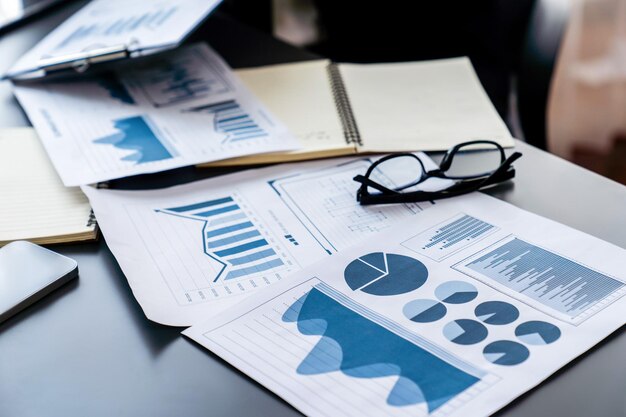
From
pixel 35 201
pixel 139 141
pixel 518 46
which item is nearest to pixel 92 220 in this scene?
pixel 35 201

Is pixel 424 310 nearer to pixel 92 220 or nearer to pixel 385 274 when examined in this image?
pixel 385 274

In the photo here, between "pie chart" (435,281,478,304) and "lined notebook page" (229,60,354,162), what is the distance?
12.9 inches

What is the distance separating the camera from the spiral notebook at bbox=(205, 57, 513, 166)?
1.01 m

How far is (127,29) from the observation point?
4.11 ft

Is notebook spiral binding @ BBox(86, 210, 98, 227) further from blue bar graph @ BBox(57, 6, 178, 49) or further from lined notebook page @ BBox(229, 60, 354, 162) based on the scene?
blue bar graph @ BBox(57, 6, 178, 49)

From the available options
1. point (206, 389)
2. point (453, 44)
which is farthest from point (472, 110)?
point (453, 44)

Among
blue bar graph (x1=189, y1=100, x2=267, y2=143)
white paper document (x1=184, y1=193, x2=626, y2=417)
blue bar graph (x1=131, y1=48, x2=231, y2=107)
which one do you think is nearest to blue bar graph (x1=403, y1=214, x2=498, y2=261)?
white paper document (x1=184, y1=193, x2=626, y2=417)

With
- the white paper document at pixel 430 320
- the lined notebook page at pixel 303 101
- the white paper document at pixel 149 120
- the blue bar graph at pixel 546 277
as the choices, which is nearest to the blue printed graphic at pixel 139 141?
the white paper document at pixel 149 120

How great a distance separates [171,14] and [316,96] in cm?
30

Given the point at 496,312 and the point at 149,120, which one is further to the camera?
the point at 149,120

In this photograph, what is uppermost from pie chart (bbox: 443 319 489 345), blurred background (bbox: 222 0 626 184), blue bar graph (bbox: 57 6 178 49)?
blue bar graph (bbox: 57 6 178 49)

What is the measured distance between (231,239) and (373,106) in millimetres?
405

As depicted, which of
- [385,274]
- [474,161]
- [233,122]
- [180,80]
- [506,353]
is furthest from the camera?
[180,80]

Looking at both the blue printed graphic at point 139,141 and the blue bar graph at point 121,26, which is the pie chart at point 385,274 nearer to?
the blue printed graphic at point 139,141
